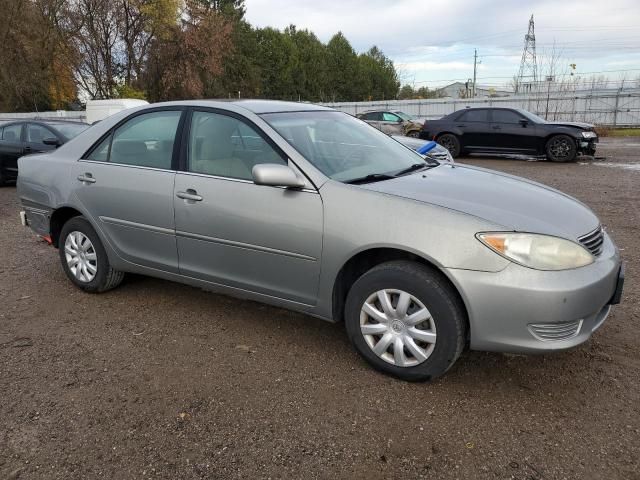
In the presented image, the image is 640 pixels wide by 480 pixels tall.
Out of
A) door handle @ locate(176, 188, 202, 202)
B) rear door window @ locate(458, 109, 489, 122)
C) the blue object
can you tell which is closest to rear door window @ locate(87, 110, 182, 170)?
door handle @ locate(176, 188, 202, 202)

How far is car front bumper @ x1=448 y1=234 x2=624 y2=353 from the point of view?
2662 mm

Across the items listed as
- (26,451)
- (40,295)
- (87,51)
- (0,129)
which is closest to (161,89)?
(87,51)

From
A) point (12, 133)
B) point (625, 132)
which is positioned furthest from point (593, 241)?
point (625, 132)

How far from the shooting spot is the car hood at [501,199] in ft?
9.41

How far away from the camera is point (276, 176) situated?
3174 mm

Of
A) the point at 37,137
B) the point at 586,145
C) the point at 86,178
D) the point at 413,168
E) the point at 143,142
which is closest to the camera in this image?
the point at 413,168

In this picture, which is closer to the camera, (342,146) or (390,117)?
(342,146)

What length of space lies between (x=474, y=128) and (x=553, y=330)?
1325 cm

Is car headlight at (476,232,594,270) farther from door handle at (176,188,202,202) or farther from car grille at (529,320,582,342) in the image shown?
door handle at (176,188,202,202)

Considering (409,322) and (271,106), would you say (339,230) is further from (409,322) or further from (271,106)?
(271,106)

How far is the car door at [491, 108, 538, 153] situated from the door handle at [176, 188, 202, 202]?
12.7m

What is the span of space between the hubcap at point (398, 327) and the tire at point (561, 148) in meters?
12.8

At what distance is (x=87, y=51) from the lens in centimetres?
3247

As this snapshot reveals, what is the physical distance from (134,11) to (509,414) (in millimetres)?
34944
